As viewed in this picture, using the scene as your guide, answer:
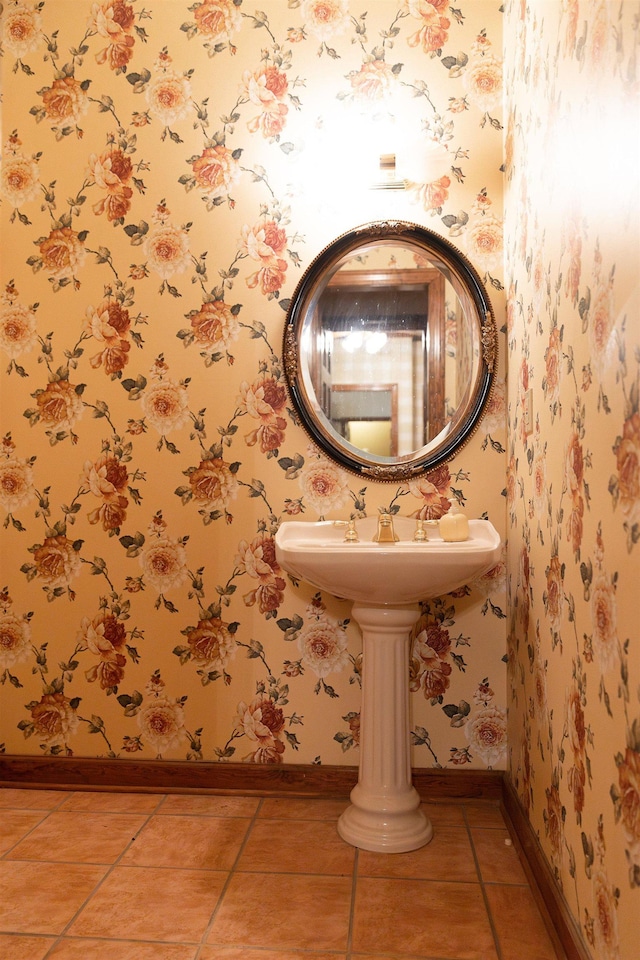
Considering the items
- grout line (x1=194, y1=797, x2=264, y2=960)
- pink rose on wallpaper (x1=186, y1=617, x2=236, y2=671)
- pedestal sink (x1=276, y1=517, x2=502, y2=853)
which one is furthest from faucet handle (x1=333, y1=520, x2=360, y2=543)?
grout line (x1=194, y1=797, x2=264, y2=960)

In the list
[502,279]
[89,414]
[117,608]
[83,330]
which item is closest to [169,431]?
[89,414]

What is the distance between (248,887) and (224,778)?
56cm

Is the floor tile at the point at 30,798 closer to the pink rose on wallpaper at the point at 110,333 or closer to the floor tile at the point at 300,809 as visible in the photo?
the floor tile at the point at 300,809

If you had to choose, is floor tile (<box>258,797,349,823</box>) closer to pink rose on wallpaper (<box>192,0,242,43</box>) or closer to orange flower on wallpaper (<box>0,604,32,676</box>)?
orange flower on wallpaper (<box>0,604,32,676</box>)

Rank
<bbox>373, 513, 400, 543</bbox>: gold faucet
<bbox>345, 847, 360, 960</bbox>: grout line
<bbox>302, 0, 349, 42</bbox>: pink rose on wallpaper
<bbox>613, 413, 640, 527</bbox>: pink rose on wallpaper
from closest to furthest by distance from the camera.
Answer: <bbox>613, 413, 640, 527</bbox>: pink rose on wallpaper, <bbox>345, 847, 360, 960</bbox>: grout line, <bbox>373, 513, 400, 543</bbox>: gold faucet, <bbox>302, 0, 349, 42</bbox>: pink rose on wallpaper

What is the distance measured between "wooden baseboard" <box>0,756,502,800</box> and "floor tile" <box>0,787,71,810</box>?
20 millimetres

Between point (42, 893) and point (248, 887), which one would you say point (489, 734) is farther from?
point (42, 893)

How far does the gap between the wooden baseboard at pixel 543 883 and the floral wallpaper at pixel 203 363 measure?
0.24m

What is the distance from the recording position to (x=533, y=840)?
68.9 inches

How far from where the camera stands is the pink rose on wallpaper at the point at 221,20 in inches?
90.9

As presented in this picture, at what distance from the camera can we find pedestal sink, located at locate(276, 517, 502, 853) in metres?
1.78

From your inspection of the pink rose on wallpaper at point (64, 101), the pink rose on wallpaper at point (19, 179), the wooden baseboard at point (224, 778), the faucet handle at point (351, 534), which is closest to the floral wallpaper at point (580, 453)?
the wooden baseboard at point (224, 778)

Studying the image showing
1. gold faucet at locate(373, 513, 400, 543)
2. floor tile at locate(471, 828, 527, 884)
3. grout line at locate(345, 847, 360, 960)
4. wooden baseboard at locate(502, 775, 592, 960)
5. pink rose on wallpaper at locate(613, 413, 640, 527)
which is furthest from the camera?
gold faucet at locate(373, 513, 400, 543)

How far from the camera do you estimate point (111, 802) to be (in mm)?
2223
